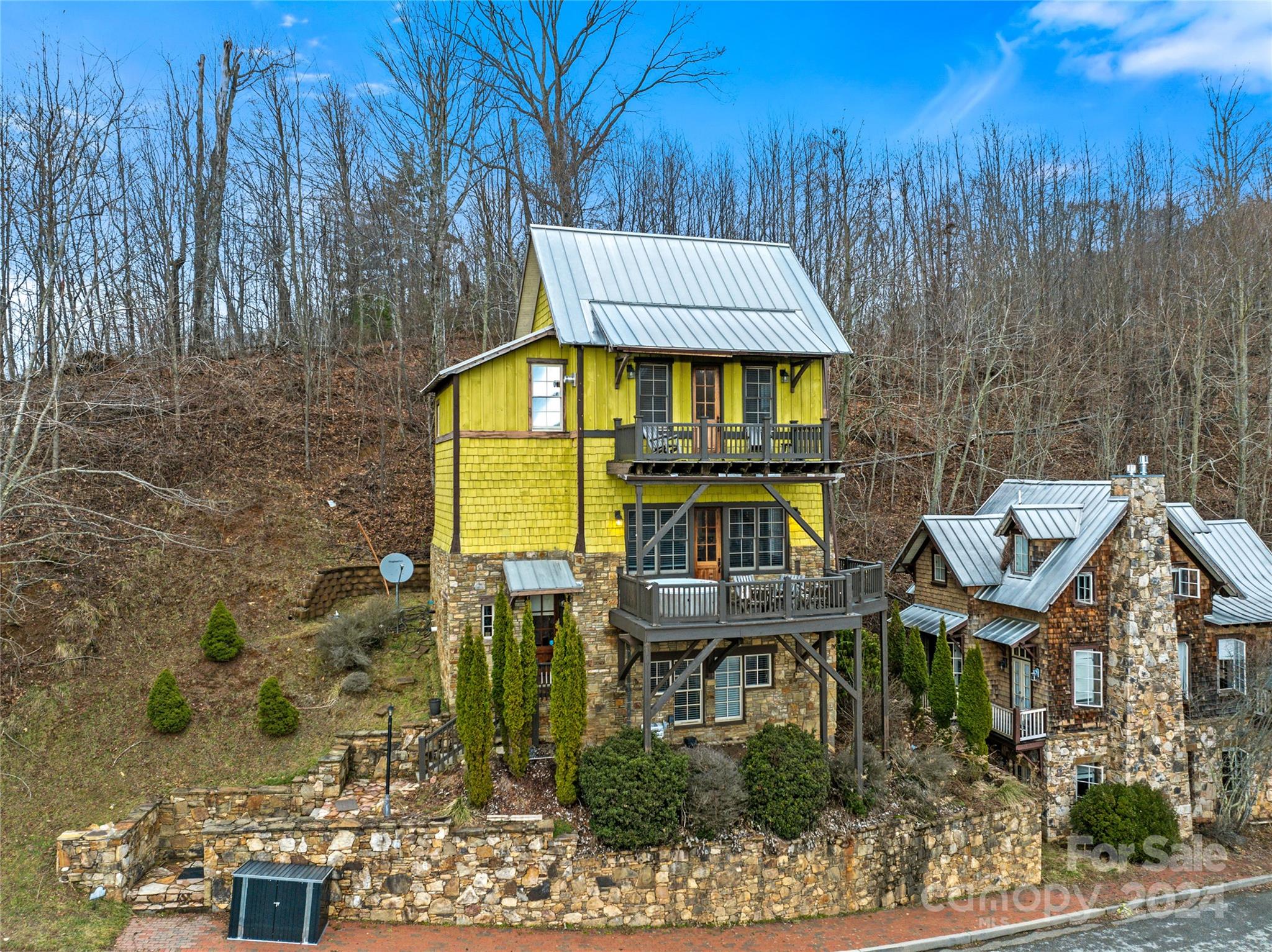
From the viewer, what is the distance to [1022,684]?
1831cm

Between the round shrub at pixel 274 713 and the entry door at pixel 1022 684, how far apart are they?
54.2 ft

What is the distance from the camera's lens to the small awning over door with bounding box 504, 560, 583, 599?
14.7 meters

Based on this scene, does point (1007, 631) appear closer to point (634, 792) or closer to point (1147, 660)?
point (1147, 660)

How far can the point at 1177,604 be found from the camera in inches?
733

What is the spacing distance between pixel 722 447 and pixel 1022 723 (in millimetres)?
9411

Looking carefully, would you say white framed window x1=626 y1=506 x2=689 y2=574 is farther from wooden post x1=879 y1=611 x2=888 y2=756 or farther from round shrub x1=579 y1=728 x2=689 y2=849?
wooden post x1=879 y1=611 x2=888 y2=756

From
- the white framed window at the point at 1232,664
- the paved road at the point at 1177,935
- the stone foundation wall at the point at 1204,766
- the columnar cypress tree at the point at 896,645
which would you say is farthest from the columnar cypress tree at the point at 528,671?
the white framed window at the point at 1232,664

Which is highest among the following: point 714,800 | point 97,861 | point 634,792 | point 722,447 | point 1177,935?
point 722,447

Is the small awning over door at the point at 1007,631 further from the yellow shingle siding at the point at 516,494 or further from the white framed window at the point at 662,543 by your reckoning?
the yellow shingle siding at the point at 516,494

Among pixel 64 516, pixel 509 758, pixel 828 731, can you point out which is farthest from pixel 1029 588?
pixel 64 516

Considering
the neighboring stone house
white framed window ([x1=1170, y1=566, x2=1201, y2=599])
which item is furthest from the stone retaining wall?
white framed window ([x1=1170, y1=566, x2=1201, y2=599])

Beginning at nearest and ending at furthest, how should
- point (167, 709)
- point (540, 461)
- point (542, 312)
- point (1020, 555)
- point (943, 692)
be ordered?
1. point (167, 709)
2. point (540, 461)
3. point (542, 312)
4. point (943, 692)
5. point (1020, 555)

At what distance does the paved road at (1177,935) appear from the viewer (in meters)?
13.5

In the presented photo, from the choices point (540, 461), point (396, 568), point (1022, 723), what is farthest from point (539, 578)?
point (1022, 723)
